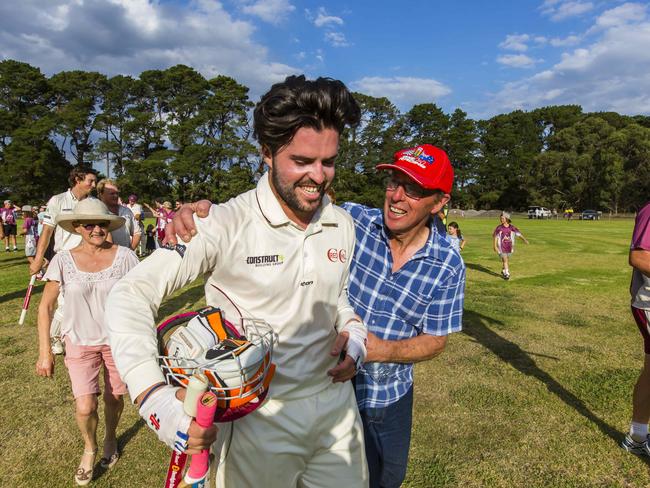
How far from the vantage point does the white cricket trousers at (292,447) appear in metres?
2.03

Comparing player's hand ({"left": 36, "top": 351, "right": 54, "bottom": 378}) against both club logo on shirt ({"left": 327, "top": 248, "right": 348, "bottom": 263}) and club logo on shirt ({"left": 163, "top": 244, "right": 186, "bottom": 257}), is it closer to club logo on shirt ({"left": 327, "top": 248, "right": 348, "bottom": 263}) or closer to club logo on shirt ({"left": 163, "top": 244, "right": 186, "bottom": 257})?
club logo on shirt ({"left": 163, "top": 244, "right": 186, "bottom": 257})

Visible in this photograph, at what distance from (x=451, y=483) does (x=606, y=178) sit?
72432 millimetres

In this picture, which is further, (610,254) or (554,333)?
(610,254)

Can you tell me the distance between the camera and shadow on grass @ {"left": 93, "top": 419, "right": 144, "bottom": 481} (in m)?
4.05

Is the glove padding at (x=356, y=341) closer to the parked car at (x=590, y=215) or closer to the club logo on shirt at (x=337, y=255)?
the club logo on shirt at (x=337, y=255)

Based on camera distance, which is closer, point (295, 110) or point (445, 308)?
point (295, 110)

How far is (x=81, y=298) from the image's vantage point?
13.2ft

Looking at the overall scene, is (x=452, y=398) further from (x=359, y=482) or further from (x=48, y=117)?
(x=48, y=117)

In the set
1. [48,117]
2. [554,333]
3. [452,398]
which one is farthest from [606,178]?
[48,117]

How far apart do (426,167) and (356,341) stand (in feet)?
4.34

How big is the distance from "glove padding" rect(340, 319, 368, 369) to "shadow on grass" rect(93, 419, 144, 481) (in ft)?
11.1

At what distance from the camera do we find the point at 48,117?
5953cm

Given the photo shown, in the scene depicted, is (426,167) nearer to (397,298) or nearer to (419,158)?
(419,158)

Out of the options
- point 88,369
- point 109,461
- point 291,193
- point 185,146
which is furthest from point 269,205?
point 185,146
